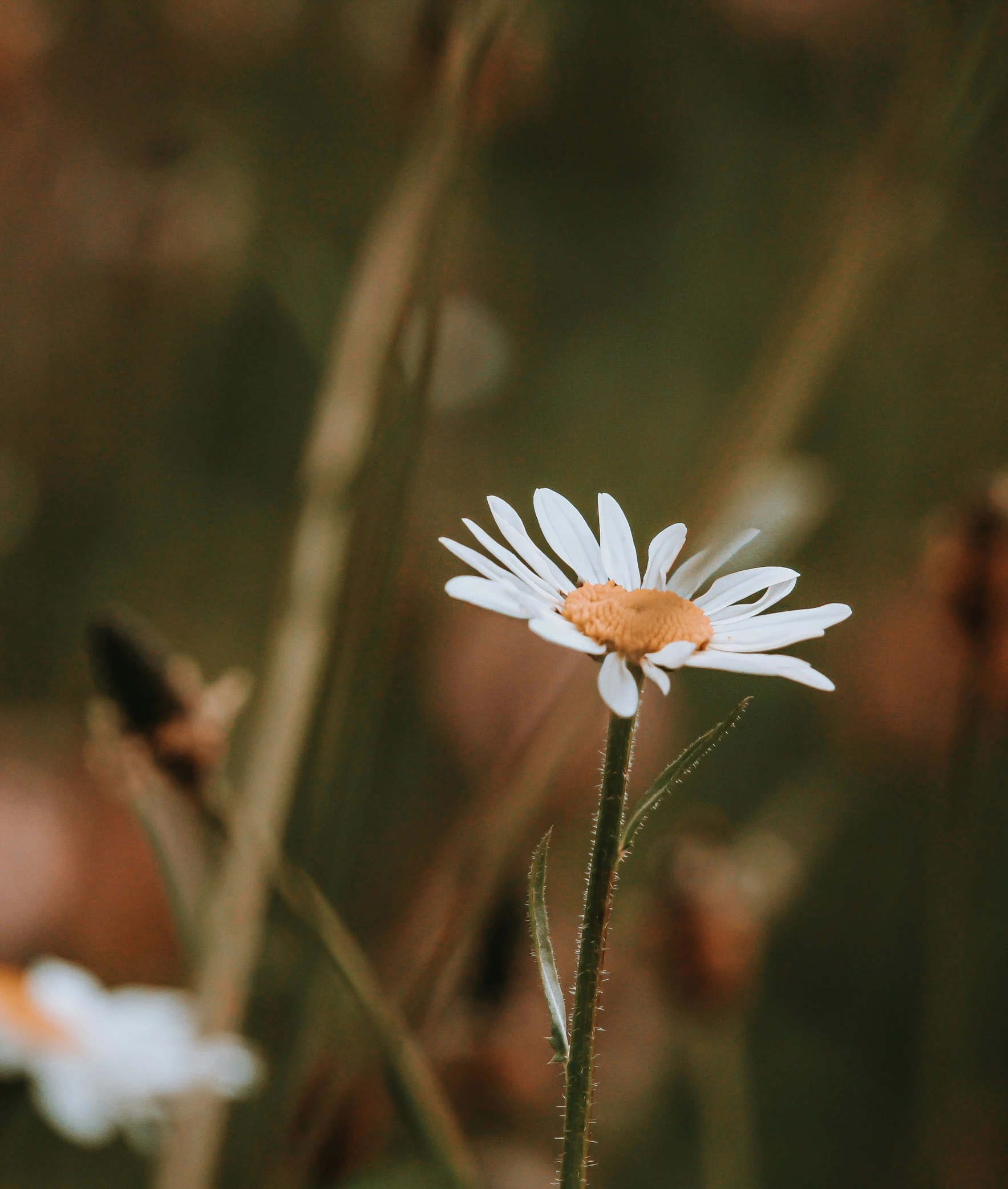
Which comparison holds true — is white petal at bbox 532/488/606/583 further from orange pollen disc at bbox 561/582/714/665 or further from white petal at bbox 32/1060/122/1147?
white petal at bbox 32/1060/122/1147

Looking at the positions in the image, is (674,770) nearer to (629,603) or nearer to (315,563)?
(629,603)

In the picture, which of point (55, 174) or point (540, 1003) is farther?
point (55, 174)

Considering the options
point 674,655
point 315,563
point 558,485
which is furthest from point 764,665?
point 558,485

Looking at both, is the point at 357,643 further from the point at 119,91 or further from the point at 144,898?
the point at 119,91

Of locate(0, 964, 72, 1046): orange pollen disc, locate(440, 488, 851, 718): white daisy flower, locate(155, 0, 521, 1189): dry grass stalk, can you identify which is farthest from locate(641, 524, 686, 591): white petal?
locate(0, 964, 72, 1046): orange pollen disc

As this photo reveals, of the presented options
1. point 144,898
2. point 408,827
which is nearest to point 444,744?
point 408,827

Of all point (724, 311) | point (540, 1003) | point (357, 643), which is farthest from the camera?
point (724, 311)
